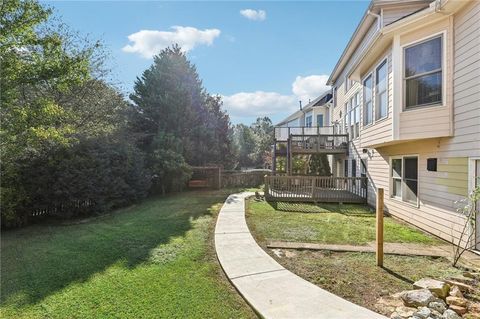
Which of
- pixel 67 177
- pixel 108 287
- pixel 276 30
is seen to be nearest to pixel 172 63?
pixel 276 30

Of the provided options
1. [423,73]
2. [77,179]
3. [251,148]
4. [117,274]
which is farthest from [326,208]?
[251,148]

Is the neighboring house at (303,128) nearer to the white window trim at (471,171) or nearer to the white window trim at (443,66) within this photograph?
the white window trim at (443,66)

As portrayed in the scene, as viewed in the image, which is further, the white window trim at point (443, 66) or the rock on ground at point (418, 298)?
the white window trim at point (443, 66)

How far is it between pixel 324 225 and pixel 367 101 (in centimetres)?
495

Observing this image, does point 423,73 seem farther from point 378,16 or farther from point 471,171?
point 378,16

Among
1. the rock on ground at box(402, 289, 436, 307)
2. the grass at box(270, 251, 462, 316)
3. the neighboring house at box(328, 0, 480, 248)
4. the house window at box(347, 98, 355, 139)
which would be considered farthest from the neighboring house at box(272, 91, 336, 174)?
the rock on ground at box(402, 289, 436, 307)

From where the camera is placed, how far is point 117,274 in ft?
14.4

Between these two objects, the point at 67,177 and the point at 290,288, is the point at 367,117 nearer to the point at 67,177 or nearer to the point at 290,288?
the point at 290,288

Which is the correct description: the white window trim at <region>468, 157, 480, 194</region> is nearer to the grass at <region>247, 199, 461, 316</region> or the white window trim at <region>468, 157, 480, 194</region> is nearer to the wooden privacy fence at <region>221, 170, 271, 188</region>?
the grass at <region>247, 199, 461, 316</region>

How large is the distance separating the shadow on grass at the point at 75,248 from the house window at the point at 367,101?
6682 mm

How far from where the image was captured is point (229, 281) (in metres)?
4.15

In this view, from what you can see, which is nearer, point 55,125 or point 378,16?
point 55,125

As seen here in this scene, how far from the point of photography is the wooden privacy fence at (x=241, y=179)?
1781cm

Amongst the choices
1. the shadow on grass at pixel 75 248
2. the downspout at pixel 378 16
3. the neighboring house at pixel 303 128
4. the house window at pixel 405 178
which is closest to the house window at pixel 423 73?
the house window at pixel 405 178
